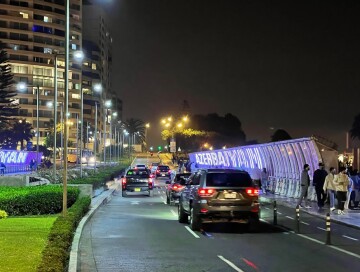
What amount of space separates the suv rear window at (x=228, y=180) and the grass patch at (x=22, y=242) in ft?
16.0

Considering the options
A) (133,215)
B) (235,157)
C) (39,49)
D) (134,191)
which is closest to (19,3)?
(39,49)

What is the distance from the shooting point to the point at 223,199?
53.9 ft

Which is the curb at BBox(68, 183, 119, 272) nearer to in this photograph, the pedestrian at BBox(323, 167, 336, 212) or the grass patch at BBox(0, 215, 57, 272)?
the grass patch at BBox(0, 215, 57, 272)

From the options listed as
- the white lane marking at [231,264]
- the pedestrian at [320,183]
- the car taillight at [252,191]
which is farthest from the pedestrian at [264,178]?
the white lane marking at [231,264]

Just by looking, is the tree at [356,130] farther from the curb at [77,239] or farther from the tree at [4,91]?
the curb at [77,239]

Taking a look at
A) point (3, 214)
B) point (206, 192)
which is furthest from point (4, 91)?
point (206, 192)

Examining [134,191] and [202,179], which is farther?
[134,191]

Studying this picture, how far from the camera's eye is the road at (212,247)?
1096cm

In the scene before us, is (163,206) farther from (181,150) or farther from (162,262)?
(181,150)

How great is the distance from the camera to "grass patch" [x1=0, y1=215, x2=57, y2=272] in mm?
9852

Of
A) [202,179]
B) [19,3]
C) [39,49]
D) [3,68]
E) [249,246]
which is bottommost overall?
[249,246]

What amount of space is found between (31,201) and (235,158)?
3305cm

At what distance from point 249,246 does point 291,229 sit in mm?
4100

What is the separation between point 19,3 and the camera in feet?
438
